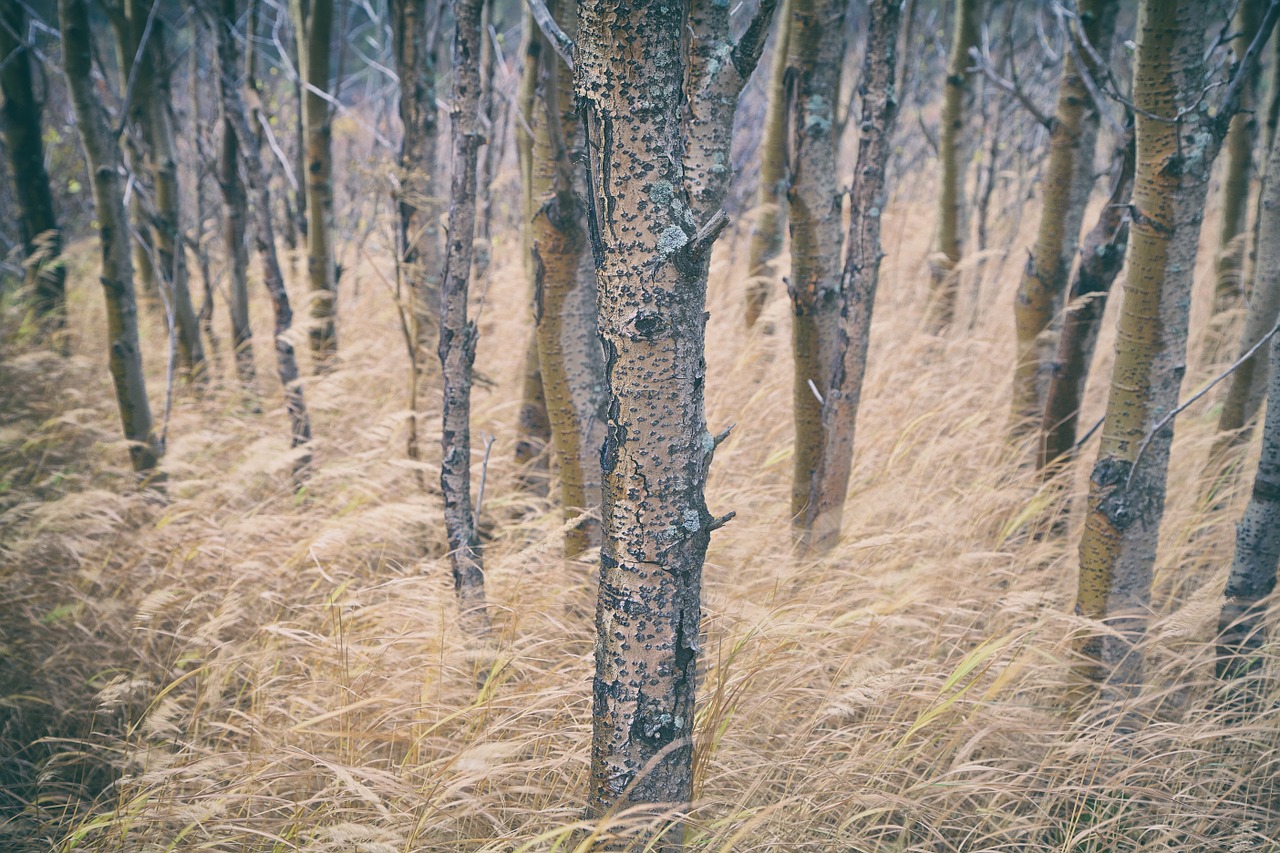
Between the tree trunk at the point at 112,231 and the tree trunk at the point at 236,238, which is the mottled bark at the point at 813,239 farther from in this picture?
the tree trunk at the point at 112,231

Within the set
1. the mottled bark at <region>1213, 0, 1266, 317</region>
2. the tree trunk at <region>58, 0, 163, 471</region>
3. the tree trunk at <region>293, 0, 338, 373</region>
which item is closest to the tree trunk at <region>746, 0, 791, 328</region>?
the mottled bark at <region>1213, 0, 1266, 317</region>

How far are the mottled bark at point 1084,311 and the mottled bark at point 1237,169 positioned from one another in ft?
4.43

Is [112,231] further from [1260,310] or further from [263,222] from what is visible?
[1260,310]

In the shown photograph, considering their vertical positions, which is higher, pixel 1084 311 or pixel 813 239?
pixel 813 239

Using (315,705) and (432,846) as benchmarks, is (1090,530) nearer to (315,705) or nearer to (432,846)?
(432,846)

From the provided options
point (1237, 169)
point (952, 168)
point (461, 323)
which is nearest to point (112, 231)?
point (461, 323)

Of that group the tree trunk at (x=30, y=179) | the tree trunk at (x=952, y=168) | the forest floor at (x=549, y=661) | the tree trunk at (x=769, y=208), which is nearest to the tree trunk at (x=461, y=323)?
the forest floor at (x=549, y=661)

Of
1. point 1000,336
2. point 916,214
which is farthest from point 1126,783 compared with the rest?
point 916,214

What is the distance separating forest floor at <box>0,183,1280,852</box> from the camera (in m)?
1.71

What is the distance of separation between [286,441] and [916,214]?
6.73 metres

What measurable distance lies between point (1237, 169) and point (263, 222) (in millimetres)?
4861

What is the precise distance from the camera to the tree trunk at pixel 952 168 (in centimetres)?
399

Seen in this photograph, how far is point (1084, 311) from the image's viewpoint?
271cm

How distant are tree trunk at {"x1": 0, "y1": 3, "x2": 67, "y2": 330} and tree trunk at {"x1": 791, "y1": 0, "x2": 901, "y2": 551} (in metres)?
5.17
